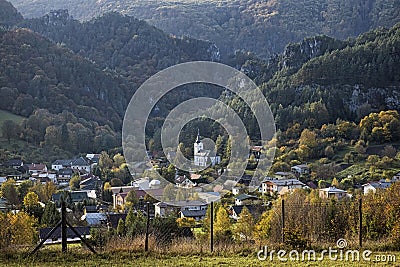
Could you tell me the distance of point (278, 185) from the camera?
1410 inches

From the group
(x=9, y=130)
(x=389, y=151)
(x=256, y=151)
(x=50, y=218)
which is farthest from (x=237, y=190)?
(x=9, y=130)

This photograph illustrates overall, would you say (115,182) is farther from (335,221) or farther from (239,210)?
(335,221)

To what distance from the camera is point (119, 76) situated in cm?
9919

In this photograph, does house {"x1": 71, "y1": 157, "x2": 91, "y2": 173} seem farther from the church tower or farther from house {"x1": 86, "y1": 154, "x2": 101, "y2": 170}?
the church tower

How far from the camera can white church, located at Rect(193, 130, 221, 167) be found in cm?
3934

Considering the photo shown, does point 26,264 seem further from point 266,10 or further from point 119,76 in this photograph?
point 266,10

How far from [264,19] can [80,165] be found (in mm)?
136616

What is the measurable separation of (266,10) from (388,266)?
182m

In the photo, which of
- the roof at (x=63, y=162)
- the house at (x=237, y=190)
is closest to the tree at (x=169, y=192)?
the house at (x=237, y=190)

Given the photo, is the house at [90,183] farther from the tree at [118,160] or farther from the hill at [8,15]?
the hill at [8,15]

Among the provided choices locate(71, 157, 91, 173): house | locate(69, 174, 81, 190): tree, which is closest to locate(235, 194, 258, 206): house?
locate(69, 174, 81, 190): tree

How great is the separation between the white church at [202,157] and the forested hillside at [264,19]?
116777 mm

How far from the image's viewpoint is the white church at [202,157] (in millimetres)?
39344

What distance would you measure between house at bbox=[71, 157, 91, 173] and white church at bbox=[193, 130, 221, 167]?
12167mm
